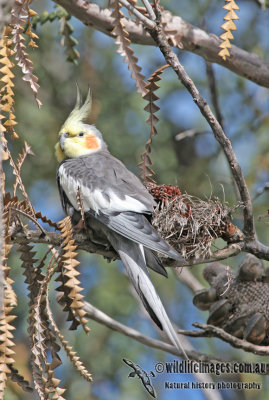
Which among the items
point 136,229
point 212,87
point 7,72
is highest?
point 7,72

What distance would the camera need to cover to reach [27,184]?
4.64 meters

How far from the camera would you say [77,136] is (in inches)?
126

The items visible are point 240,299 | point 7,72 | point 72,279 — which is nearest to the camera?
point 72,279

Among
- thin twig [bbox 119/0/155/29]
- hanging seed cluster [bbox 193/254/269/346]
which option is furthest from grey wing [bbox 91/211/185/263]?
thin twig [bbox 119/0/155/29]

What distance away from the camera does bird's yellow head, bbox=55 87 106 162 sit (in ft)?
10.4

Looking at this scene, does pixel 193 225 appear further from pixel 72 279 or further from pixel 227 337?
pixel 72 279

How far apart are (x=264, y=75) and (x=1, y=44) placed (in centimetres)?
190

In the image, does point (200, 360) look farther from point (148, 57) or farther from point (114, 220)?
point (148, 57)

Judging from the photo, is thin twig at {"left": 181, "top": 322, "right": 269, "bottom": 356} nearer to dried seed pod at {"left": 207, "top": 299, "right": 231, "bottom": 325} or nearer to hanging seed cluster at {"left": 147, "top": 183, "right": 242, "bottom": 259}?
dried seed pod at {"left": 207, "top": 299, "right": 231, "bottom": 325}

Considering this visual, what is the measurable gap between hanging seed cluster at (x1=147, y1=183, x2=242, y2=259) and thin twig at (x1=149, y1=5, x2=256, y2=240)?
15 centimetres

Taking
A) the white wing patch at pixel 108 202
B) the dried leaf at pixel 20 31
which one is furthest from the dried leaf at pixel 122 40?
the white wing patch at pixel 108 202

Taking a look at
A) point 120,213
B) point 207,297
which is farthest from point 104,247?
point 207,297

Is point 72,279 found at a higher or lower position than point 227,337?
higher

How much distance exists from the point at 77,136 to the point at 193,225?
42.1 inches
